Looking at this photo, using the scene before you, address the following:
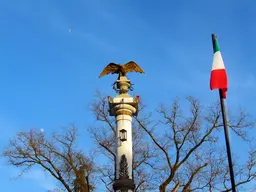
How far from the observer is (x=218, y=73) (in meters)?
8.76

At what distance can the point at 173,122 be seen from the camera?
21.8 metres

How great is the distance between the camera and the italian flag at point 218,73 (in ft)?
27.8

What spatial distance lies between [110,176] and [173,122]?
4.55 m

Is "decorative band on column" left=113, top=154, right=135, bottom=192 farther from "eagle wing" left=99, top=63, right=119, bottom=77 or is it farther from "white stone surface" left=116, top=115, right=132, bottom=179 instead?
"eagle wing" left=99, top=63, right=119, bottom=77

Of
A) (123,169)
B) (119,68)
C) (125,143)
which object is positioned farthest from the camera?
(119,68)

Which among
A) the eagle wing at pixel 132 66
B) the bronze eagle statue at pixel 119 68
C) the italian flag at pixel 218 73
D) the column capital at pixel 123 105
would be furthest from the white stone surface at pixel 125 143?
the italian flag at pixel 218 73

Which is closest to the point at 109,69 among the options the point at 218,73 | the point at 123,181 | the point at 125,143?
the point at 125,143

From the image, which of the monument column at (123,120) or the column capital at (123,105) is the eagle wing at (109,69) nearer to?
the monument column at (123,120)

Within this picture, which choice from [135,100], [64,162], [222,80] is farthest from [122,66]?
[64,162]

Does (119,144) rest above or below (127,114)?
below

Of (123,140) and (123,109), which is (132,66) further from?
(123,140)

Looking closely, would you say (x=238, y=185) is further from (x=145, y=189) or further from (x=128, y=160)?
(x=128, y=160)

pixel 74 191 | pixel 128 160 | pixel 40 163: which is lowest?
pixel 128 160

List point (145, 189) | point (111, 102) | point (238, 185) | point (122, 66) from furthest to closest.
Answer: point (145, 189), point (238, 185), point (122, 66), point (111, 102)
